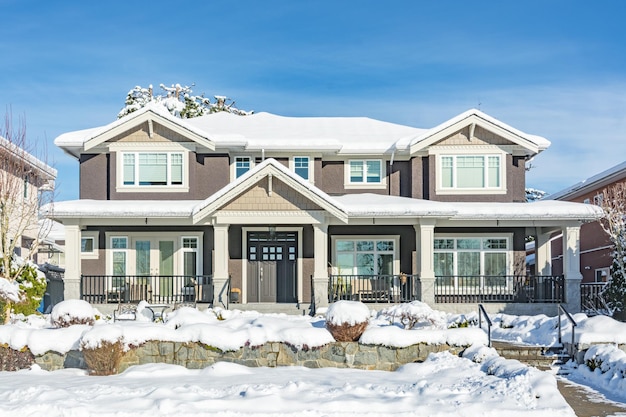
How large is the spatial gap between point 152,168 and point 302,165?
484cm

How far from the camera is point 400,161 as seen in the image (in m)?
25.8

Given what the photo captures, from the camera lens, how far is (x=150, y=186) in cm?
2470

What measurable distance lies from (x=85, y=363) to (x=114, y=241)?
11175 millimetres

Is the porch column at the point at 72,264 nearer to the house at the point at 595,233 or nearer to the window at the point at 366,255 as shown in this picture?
the window at the point at 366,255

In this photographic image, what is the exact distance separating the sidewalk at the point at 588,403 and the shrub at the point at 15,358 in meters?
9.12

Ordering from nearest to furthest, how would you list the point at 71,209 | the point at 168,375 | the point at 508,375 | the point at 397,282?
the point at 508,375 → the point at 168,375 → the point at 71,209 → the point at 397,282

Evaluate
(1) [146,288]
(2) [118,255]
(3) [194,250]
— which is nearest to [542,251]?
(3) [194,250]

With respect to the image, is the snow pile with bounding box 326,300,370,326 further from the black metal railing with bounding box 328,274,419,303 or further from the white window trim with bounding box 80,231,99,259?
the white window trim with bounding box 80,231,99,259

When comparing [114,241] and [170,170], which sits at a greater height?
[170,170]

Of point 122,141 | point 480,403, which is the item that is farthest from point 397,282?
point 480,403

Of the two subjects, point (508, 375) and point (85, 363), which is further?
point (85, 363)

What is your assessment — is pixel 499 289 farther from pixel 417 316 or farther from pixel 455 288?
pixel 417 316

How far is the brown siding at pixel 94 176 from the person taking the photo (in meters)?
25.1

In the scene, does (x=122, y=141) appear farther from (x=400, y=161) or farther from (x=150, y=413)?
(x=150, y=413)
